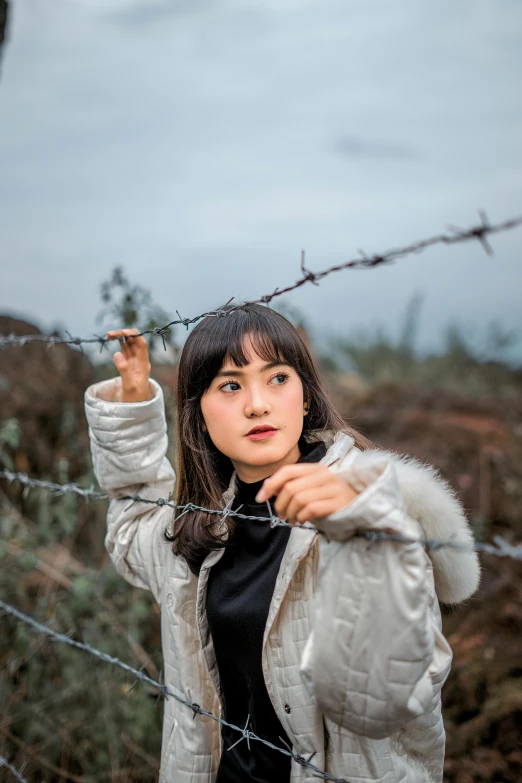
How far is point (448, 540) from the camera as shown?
1207 mm

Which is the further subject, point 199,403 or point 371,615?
point 199,403

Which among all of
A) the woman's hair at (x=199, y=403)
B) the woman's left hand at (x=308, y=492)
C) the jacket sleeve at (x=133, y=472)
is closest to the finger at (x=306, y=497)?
the woman's left hand at (x=308, y=492)

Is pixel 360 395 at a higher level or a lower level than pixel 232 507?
lower

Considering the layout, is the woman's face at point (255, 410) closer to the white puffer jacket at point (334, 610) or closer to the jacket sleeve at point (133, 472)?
the white puffer jacket at point (334, 610)

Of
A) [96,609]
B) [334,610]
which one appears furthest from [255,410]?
[96,609]

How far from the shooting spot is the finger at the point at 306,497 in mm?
1084

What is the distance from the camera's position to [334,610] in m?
1.09

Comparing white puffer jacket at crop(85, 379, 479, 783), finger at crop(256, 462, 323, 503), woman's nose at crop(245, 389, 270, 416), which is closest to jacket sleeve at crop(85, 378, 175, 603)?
white puffer jacket at crop(85, 379, 479, 783)

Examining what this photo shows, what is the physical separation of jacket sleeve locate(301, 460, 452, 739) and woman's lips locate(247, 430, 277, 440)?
388mm

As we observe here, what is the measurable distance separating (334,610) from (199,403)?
2.43 ft

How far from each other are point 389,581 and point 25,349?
14.5ft

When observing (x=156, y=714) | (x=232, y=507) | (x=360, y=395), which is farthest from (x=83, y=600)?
(x=360, y=395)

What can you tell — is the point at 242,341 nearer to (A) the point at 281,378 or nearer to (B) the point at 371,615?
(A) the point at 281,378

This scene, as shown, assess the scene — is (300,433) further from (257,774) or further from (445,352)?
(445,352)
